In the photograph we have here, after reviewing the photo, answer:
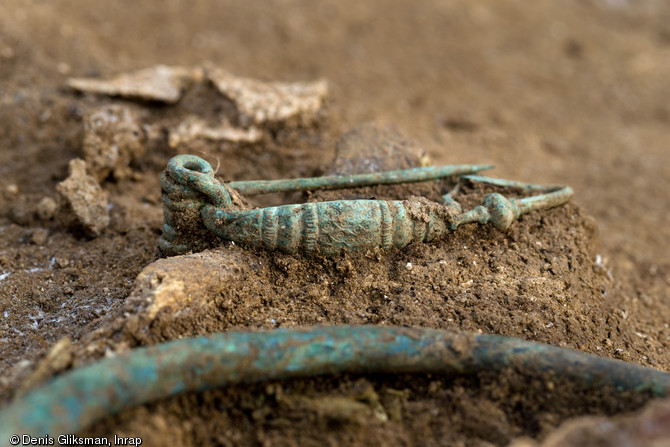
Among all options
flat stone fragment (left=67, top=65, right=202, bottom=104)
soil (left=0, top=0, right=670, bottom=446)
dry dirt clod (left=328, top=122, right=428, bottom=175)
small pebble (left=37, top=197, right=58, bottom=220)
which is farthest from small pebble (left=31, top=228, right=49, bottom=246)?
dry dirt clod (left=328, top=122, right=428, bottom=175)

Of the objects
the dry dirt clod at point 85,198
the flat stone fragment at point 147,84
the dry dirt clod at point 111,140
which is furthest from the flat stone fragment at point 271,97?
the dry dirt clod at point 85,198

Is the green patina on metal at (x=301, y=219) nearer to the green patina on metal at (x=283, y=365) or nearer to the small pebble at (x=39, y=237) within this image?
the green patina on metal at (x=283, y=365)

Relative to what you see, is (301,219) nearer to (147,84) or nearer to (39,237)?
(39,237)

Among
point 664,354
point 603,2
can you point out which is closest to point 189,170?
point 664,354

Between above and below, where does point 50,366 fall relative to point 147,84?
below

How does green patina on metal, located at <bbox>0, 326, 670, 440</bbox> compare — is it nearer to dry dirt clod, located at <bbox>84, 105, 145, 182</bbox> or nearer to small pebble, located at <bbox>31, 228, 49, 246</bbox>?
small pebble, located at <bbox>31, 228, 49, 246</bbox>

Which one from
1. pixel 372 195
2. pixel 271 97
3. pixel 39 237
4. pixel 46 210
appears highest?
pixel 271 97

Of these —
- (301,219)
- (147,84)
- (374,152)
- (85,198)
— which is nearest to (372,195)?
(374,152)

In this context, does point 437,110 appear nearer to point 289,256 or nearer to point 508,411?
point 289,256
